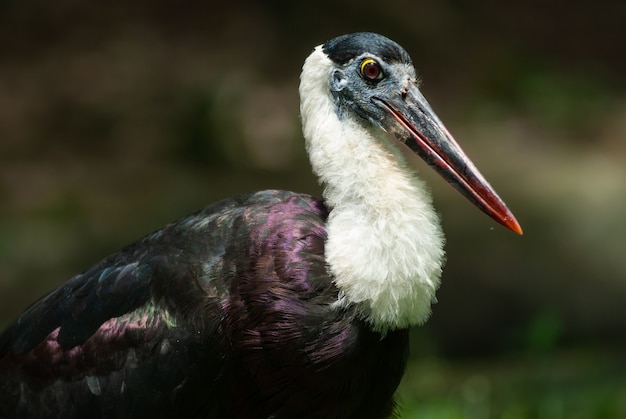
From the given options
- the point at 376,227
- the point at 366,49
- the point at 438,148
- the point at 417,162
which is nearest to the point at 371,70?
the point at 366,49

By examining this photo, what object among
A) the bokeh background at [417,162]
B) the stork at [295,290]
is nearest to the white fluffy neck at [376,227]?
the stork at [295,290]

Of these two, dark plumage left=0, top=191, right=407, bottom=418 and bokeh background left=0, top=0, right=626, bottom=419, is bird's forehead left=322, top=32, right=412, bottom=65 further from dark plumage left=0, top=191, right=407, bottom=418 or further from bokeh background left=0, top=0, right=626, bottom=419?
bokeh background left=0, top=0, right=626, bottom=419

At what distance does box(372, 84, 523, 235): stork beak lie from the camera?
3.56 metres

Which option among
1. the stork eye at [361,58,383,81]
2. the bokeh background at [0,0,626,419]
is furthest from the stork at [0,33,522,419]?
the bokeh background at [0,0,626,419]

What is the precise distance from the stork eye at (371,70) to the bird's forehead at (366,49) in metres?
0.03

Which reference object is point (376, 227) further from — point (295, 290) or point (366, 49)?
point (366, 49)

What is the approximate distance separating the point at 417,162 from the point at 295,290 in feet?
13.1

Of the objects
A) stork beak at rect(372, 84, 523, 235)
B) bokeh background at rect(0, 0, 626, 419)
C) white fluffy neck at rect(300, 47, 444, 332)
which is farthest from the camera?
bokeh background at rect(0, 0, 626, 419)

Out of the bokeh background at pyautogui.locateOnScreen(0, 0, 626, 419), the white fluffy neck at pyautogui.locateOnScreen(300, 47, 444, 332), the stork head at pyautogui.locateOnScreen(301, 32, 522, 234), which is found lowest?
the bokeh background at pyautogui.locateOnScreen(0, 0, 626, 419)

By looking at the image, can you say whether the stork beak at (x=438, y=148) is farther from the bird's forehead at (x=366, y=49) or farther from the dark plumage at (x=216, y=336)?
the dark plumage at (x=216, y=336)

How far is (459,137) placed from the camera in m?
8.98

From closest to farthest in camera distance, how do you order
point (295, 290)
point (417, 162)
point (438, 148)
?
point (295, 290) → point (438, 148) → point (417, 162)

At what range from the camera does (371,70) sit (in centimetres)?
367

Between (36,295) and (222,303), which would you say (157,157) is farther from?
(222,303)
